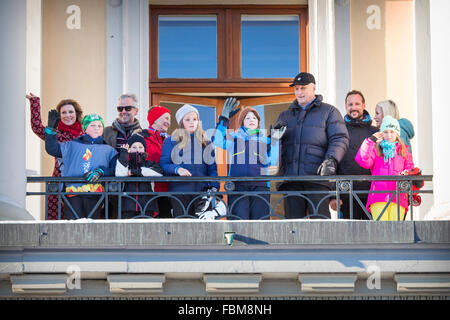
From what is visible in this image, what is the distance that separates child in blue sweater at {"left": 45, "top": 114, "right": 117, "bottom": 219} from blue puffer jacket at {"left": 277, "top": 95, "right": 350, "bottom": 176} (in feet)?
6.30

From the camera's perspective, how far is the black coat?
9.32 m

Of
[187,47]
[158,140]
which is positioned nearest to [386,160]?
[158,140]

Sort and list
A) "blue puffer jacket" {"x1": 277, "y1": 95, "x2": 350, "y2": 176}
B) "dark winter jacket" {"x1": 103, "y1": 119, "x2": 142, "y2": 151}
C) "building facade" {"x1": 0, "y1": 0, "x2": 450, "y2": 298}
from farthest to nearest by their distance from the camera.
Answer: "building facade" {"x1": 0, "y1": 0, "x2": 450, "y2": 298}, "dark winter jacket" {"x1": 103, "y1": 119, "x2": 142, "y2": 151}, "blue puffer jacket" {"x1": 277, "y1": 95, "x2": 350, "y2": 176}

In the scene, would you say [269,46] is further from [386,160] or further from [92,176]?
[92,176]

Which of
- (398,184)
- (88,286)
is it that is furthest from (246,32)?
(88,286)

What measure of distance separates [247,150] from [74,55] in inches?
174

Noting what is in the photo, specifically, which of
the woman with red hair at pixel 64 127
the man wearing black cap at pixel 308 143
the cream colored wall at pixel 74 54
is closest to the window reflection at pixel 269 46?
the cream colored wall at pixel 74 54

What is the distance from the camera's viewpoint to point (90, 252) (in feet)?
27.0

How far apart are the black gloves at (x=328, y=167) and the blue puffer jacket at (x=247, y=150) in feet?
1.66

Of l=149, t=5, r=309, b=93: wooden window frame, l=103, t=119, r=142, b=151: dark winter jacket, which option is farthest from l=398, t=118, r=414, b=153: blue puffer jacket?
l=149, t=5, r=309, b=93: wooden window frame

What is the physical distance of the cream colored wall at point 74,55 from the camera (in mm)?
12094

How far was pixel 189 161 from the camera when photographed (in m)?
8.88

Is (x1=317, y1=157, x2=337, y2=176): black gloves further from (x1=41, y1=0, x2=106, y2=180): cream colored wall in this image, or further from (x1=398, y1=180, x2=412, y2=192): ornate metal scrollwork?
(x1=41, y1=0, x2=106, y2=180): cream colored wall

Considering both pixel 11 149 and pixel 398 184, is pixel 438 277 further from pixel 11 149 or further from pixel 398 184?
pixel 11 149
